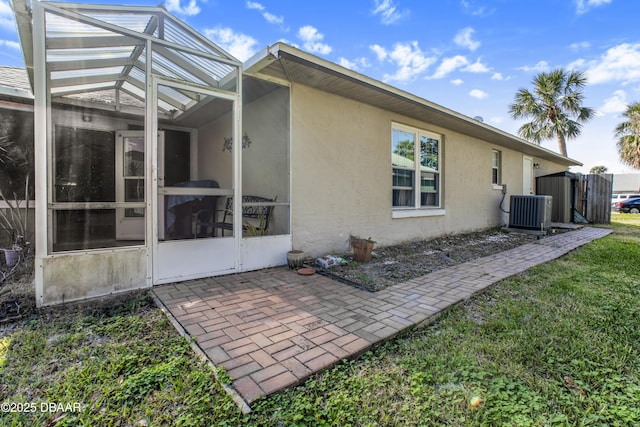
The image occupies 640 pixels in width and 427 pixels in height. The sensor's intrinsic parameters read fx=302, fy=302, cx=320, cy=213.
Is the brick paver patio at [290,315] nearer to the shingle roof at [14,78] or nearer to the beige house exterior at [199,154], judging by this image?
the beige house exterior at [199,154]

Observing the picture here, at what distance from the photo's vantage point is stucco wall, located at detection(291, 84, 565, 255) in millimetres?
4641

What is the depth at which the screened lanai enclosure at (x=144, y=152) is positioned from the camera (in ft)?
9.87

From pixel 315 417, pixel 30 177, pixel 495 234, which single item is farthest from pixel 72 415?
pixel 495 234

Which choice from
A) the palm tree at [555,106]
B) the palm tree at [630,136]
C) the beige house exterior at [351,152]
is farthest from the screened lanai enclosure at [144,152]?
the palm tree at [630,136]

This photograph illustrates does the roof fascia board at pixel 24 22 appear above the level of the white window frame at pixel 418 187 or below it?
above

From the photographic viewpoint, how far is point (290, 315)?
2752mm

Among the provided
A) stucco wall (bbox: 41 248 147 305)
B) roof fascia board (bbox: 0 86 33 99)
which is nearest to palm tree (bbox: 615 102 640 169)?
stucco wall (bbox: 41 248 147 305)

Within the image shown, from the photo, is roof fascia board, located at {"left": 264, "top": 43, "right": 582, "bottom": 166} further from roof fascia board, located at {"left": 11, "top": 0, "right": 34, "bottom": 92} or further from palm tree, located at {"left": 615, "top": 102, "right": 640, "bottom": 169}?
palm tree, located at {"left": 615, "top": 102, "right": 640, "bottom": 169}

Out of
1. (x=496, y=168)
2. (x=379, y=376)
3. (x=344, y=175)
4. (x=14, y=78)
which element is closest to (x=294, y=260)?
(x=344, y=175)

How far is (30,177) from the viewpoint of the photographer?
508 cm

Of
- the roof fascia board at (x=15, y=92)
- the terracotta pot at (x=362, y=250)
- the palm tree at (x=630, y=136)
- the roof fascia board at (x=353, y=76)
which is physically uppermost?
the palm tree at (x=630, y=136)

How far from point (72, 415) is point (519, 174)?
41.6ft

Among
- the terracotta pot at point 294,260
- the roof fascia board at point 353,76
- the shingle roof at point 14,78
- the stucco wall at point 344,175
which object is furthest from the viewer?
the shingle roof at point 14,78

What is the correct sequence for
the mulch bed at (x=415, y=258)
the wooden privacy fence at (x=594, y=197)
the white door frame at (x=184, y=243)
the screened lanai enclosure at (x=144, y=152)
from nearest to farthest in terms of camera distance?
the screened lanai enclosure at (x=144, y=152) → the white door frame at (x=184, y=243) → the mulch bed at (x=415, y=258) → the wooden privacy fence at (x=594, y=197)
